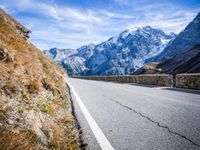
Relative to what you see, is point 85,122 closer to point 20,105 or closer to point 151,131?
point 151,131

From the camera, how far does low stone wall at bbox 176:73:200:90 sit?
17.7 m

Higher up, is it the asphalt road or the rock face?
the rock face

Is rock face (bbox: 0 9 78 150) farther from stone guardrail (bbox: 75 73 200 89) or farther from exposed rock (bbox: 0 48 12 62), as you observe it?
stone guardrail (bbox: 75 73 200 89)

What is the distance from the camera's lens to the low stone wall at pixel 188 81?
58.2ft

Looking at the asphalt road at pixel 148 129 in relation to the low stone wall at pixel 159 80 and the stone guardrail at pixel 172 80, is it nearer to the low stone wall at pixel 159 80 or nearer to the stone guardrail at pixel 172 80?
the stone guardrail at pixel 172 80

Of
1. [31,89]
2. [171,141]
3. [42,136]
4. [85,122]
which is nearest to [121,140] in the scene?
[171,141]

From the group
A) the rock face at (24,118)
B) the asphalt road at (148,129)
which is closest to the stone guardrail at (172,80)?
the asphalt road at (148,129)

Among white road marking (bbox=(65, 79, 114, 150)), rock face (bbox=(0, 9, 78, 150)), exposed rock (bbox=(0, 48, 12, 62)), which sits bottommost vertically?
white road marking (bbox=(65, 79, 114, 150))

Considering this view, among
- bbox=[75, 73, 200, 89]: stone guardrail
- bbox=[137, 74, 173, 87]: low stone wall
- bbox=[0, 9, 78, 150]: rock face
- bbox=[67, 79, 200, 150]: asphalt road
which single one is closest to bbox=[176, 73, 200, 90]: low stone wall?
bbox=[75, 73, 200, 89]: stone guardrail

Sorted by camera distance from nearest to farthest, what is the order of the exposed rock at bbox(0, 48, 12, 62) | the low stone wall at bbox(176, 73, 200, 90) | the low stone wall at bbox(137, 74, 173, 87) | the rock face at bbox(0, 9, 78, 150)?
1. the rock face at bbox(0, 9, 78, 150)
2. the exposed rock at bbox(0, 48, 12, 62)
3. the low stone wall at bbox(176, 73, 200, 90)
4. the low stone wall at bbox(137, 74, 173, 87)

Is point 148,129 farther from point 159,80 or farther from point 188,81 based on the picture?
point 159,80

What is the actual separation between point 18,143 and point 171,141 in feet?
9.32

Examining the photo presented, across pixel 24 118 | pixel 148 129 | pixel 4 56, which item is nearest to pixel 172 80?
pixel 148 129

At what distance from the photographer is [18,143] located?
11.7 feet
